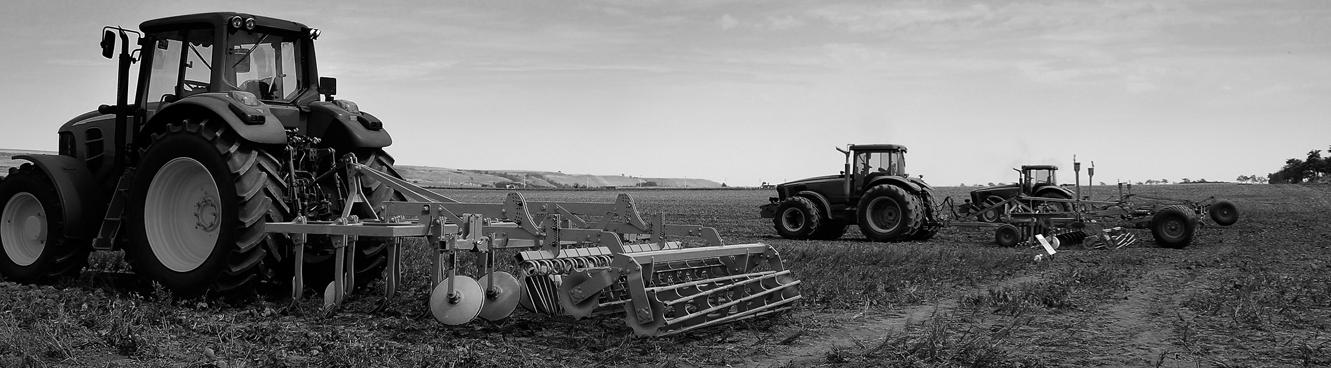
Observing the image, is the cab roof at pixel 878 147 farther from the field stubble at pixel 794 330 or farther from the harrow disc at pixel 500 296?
the harrow disc at pixel 500 296

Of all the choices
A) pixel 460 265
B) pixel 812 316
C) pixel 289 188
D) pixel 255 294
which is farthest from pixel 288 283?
pixel 812 316

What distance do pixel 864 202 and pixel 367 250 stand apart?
11.2 metres

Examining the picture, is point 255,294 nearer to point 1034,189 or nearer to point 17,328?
point 17,328

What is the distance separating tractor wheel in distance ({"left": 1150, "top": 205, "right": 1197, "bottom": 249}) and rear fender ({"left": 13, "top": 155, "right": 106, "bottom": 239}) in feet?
47.0

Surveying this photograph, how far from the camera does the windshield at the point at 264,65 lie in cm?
770

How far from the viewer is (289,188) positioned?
7090 millimetres

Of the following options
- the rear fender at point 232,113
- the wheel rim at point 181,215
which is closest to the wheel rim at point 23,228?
the wheel rim at point 181,215

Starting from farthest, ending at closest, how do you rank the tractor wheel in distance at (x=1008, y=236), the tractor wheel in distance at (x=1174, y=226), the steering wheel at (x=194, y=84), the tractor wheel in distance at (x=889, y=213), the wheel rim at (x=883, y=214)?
1. the wheel rim at (x=883, y=214)
2. the tractor wheel in distance at (x=889, y=213)
3. the tractor wheel in distance at (x=1008, y=236)
4. the tractor wheel in distance at (x=1174, y=226)
5. the steering wheel at (x=194, y=84)

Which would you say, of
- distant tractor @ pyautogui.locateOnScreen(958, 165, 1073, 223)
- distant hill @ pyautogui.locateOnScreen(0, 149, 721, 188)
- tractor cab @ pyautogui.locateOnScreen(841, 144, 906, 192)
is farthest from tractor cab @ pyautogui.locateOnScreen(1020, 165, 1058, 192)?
distant hill @ pyautogui.locateOnScreen(0, 149, 721, 188)

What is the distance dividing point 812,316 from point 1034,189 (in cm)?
1582

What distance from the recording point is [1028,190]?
21.3m

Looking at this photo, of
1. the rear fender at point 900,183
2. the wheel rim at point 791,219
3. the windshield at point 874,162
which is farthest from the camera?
the wheel rim at point 791,219

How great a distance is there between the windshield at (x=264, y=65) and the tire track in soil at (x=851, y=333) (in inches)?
179

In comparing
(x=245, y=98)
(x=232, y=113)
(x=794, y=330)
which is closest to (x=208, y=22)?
(x=245, y=98)
